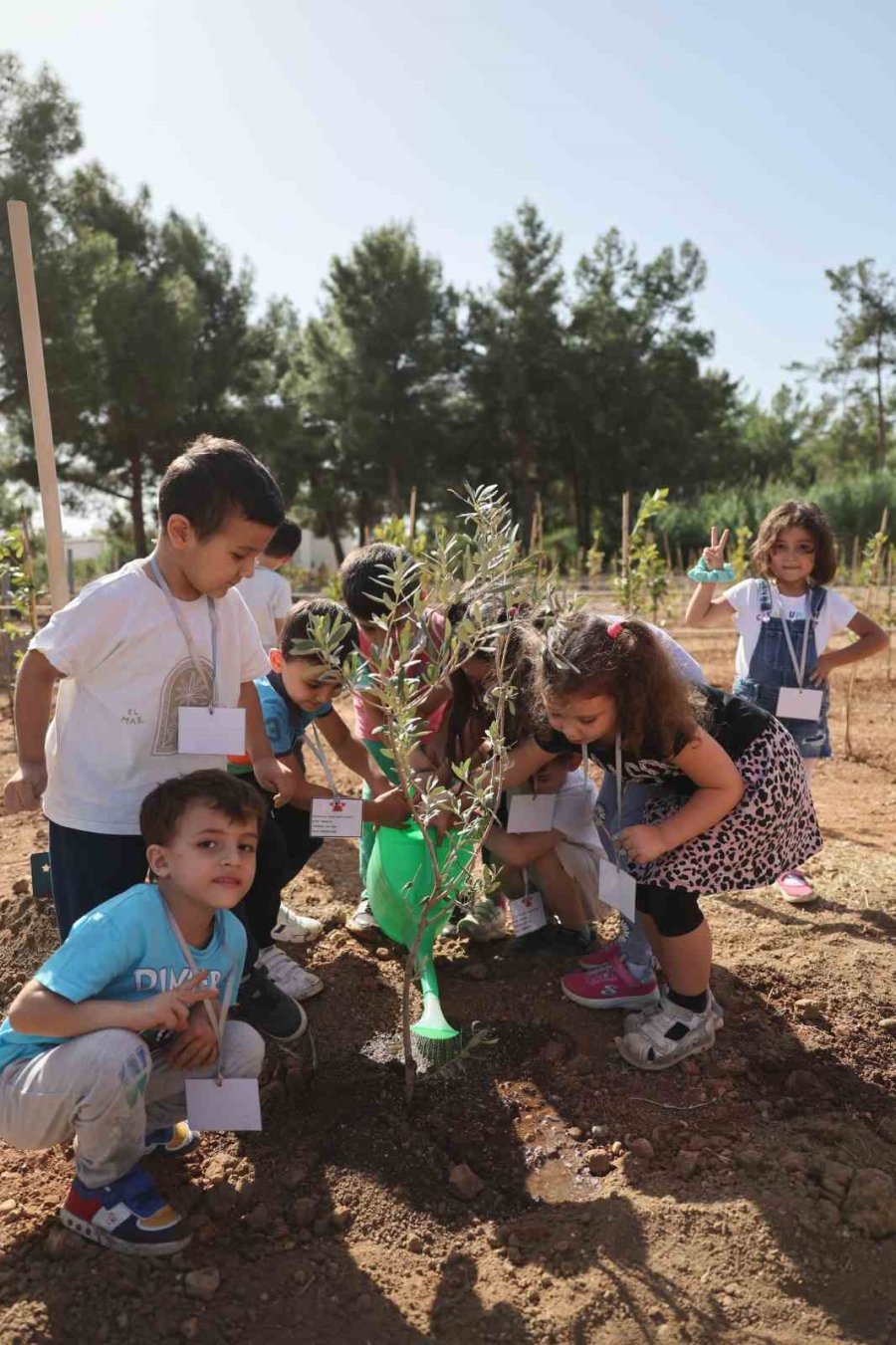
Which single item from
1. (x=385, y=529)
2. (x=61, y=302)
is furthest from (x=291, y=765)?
(x=61, y=302)

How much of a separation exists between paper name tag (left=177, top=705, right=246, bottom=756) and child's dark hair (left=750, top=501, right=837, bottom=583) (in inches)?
83.3

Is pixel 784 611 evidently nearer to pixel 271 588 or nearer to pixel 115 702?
pixel 271 588

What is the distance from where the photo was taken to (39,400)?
2.67m

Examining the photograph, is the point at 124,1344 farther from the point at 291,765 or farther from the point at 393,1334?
the point at 291,765

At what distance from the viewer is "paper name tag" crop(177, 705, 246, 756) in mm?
2006

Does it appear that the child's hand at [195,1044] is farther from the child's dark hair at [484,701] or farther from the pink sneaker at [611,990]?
the pink sneaker at [611,990]

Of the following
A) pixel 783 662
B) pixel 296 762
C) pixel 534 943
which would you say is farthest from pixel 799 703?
pixel 296 762

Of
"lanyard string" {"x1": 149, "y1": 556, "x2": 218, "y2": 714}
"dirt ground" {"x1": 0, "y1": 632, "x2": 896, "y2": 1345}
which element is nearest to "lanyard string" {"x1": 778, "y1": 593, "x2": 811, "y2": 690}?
"dirt ground" {"x1": 0, "y1": 632, "x2": 896, "y2": 1345}

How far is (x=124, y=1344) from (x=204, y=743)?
3.35 feet

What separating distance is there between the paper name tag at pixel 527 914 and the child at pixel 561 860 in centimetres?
4

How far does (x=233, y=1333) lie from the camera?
1.58 metres

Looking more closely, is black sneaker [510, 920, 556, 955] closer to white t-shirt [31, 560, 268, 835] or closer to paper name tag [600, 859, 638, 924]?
paper name tag [600, 859, 638, 924]

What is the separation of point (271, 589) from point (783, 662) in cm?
217

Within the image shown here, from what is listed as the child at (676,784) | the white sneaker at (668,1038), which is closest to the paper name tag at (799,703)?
the child at (676,784)
